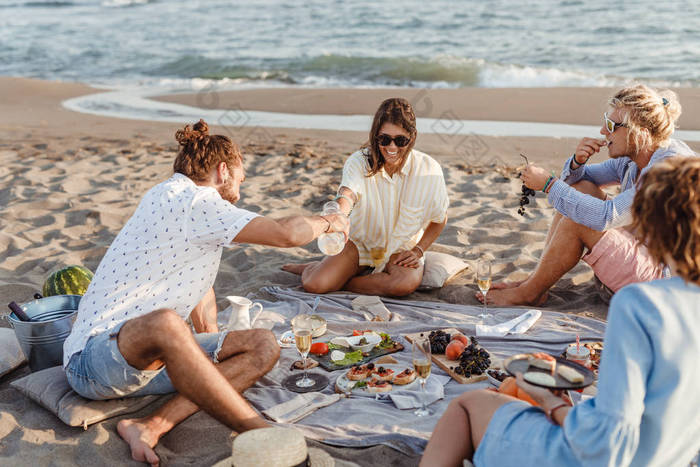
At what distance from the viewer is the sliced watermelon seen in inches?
177

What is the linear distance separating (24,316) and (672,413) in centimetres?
342

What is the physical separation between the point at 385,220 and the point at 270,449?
2840 millimetres

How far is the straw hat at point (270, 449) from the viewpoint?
2.61 metres

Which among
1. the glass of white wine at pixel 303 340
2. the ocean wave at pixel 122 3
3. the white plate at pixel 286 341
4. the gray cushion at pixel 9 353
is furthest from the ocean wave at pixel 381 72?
the ocean wave at pixel 122 3

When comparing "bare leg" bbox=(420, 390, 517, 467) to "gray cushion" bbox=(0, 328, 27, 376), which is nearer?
"bare leg" bbox=(420, 390, 517, 467)

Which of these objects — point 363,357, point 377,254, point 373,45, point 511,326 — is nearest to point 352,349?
point 363,357

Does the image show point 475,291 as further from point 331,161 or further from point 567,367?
point 331,161

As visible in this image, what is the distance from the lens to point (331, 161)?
8773mm

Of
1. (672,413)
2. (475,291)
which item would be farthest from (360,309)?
(672,413)

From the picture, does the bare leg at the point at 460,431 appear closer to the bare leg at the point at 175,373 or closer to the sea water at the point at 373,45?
the bare leg at the point at 175,373

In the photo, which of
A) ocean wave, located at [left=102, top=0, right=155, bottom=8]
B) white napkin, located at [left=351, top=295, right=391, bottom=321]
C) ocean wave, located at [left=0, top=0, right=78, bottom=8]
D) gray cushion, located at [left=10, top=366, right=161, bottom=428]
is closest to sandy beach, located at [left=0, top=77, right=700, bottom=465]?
gray cushion, located at [left=10, top=366, right=161, bottom=428]

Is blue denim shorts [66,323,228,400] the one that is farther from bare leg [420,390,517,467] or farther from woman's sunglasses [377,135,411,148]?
woman's sunglasses [377,135,411,148]

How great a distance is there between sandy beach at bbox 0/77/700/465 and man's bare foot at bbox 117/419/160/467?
6 cm

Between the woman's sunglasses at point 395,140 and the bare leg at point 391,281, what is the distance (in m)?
0.96
